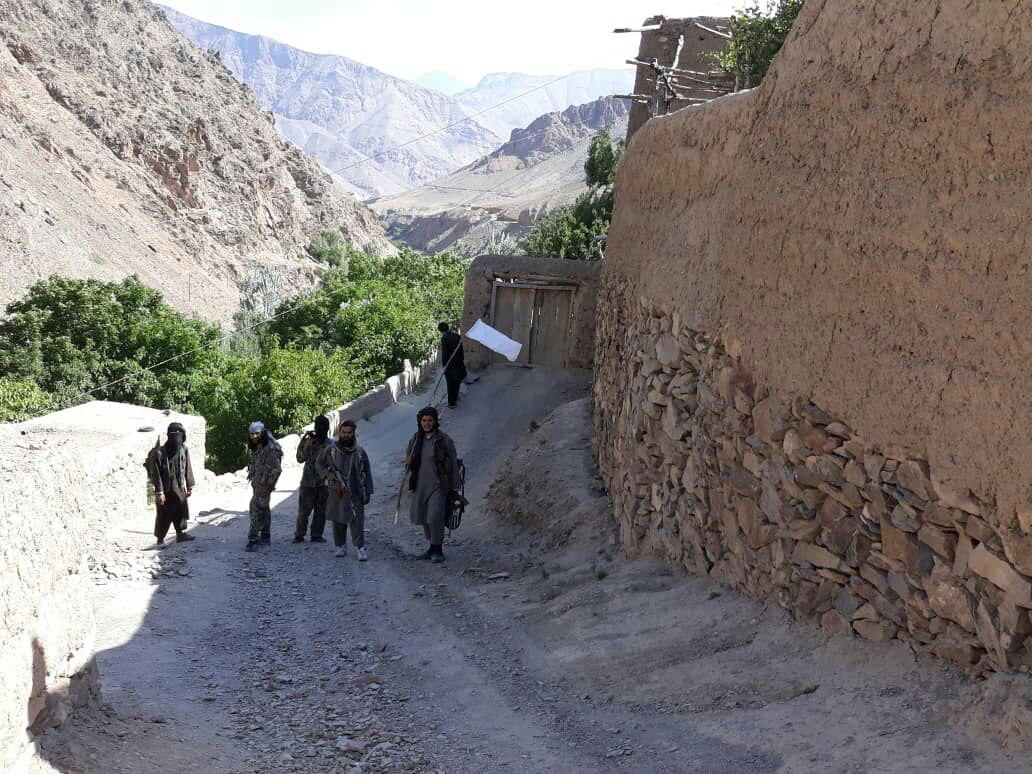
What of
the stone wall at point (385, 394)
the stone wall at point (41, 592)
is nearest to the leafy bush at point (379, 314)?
the stone wall at point (385, 394)

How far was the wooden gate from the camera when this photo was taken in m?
15.1

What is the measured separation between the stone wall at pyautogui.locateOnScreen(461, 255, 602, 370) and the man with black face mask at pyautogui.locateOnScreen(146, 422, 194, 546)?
682 cm

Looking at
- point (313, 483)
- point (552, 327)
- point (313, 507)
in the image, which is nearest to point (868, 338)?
point (313, 483)

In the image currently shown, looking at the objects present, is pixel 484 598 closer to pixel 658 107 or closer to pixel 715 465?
pixel 715 465

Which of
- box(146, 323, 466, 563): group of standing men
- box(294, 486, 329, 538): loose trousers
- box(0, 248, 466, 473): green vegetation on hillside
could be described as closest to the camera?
box(146, 323, 466, 563): group of standing men

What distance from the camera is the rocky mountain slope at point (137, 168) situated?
4034cm

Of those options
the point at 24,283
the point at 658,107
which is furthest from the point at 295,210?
the point at 658,107

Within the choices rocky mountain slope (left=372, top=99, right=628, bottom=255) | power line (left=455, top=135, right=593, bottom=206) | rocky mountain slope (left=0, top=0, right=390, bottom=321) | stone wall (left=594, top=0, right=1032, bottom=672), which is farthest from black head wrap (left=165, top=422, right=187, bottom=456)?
power line (left=455, top=135, right=593, bottom=206)

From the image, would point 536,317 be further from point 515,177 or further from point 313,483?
point 515,177

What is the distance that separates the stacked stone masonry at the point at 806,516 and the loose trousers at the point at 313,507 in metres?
2.91

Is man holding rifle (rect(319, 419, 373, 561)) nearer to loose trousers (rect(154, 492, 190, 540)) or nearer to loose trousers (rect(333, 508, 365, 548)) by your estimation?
loose trousers (rect(333, 508, 365, 548))

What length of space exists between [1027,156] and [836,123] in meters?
1.29

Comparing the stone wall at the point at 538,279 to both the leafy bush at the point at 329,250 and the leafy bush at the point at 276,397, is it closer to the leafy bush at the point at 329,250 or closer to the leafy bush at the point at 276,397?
the leafy bush at the point at 276,397

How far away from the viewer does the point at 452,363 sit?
1507 cm
